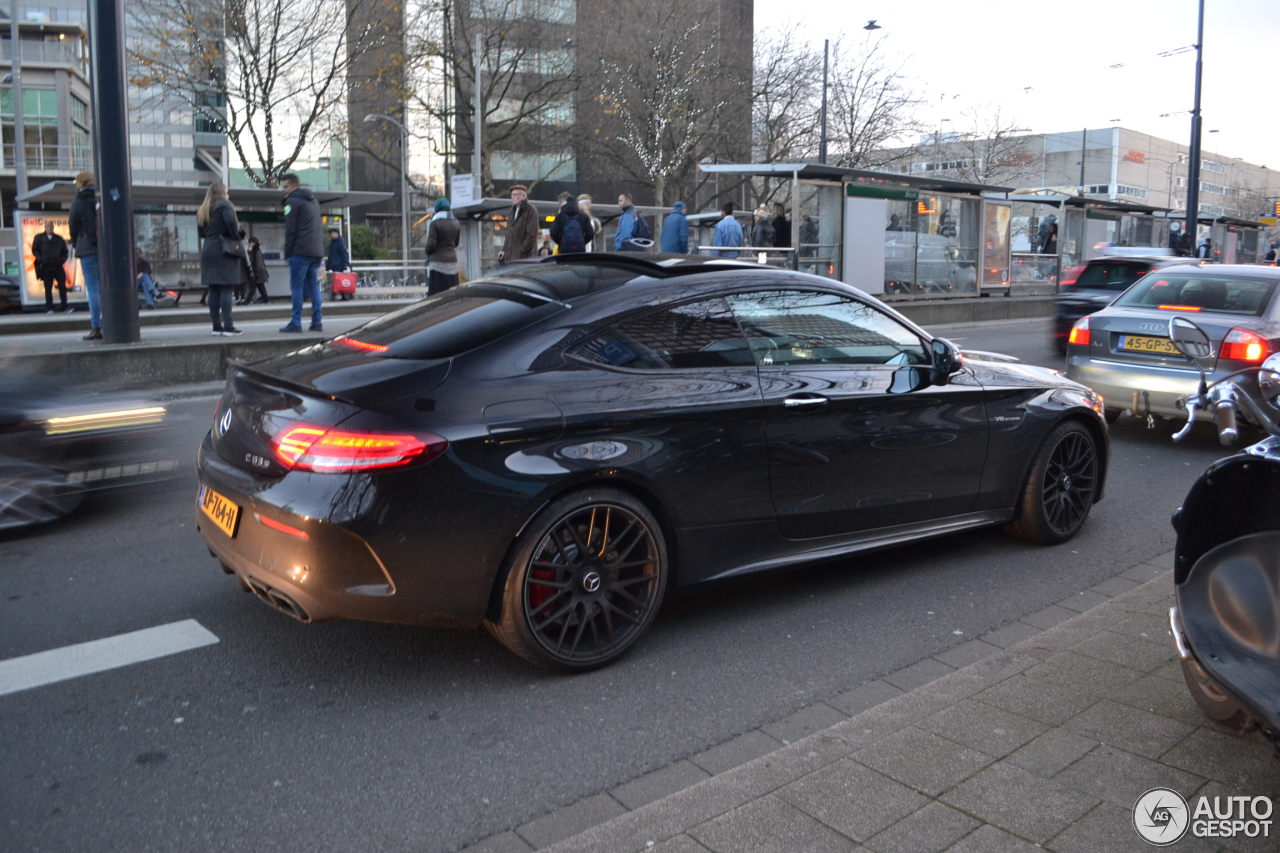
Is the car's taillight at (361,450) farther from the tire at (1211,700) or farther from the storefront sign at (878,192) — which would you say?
the storefront sign at (878,192)

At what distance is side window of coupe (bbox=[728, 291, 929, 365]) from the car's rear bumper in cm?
434

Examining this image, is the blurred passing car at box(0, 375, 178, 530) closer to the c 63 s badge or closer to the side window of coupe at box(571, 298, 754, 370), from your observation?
the side window of coupe at box(571, 298, 754, 370)

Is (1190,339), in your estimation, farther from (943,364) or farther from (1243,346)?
(1243,346)

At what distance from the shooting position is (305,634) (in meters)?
4.29

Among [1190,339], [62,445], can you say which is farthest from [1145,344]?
[62,445]

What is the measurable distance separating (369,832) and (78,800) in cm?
85

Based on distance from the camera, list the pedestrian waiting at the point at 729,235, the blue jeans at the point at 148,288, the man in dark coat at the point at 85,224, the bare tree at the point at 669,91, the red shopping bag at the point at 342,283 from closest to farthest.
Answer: the man in dark coat at the point at 85,224 → the pedestrian waiting at the point at 729,235 → the blue jeans at the point at 148,288 → the red shopping bag at the point at 342,283 → the bare tree at the point at 669,91

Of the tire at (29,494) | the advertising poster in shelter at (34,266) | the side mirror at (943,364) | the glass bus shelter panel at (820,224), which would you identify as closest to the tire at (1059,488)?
the side mirror at (943,364)

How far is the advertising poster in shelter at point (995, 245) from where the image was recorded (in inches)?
999

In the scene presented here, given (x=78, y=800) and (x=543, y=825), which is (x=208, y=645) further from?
(x=543, y=825)

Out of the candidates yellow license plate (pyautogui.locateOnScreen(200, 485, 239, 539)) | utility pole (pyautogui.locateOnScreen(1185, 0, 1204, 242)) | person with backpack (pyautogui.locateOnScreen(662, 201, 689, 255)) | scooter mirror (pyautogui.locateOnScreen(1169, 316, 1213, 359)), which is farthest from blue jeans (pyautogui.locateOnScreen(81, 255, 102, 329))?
utility pole (pyautogui.locateOnScreen(1185, 0, 1204, 242))

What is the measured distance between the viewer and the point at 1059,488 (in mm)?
5746

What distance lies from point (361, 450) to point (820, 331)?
7.15ft

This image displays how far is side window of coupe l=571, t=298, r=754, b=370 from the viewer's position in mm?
4113
